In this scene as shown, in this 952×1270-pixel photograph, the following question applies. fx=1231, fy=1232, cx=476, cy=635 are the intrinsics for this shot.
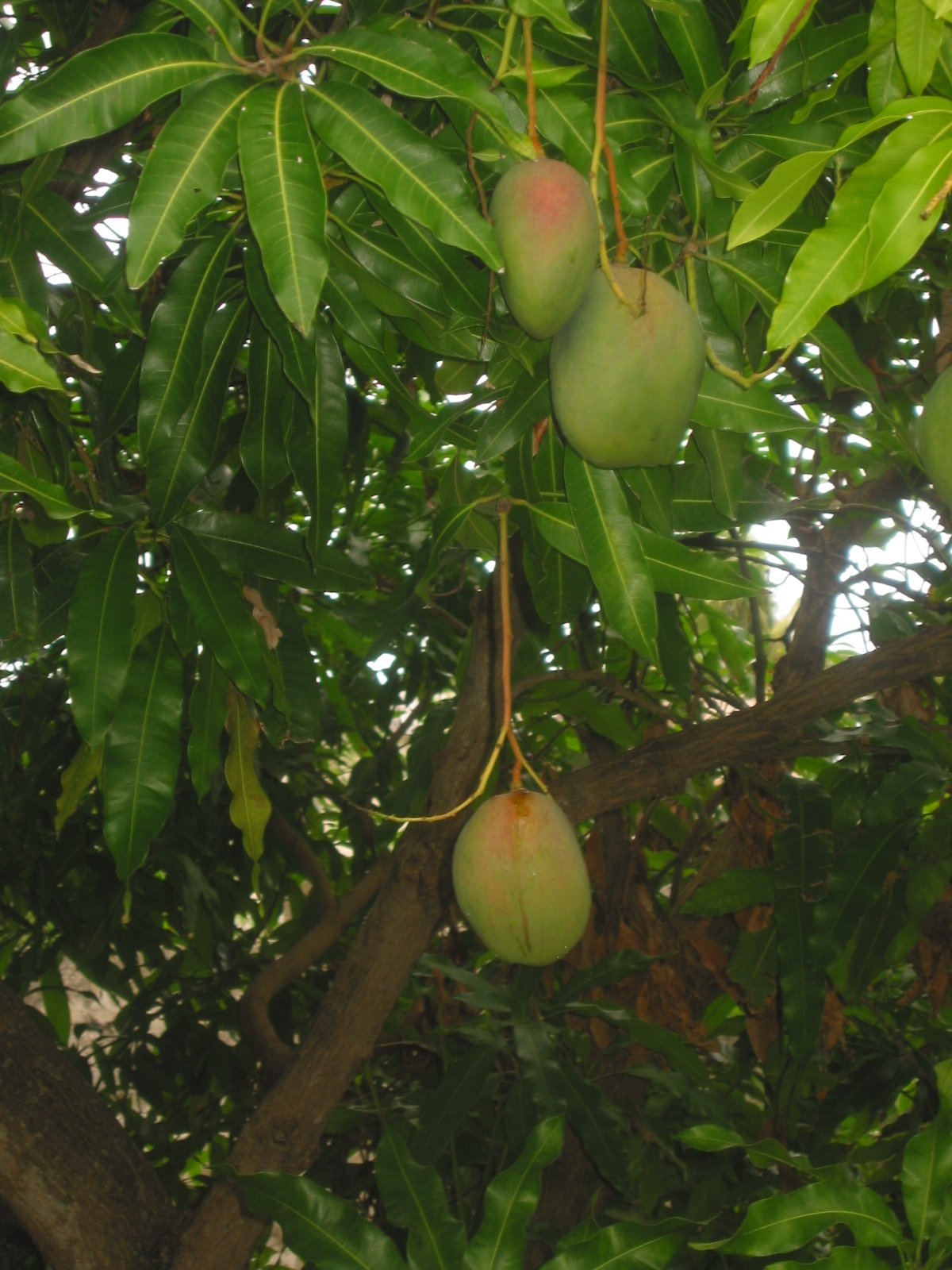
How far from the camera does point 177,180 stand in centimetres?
89

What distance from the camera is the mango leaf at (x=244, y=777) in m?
1.70

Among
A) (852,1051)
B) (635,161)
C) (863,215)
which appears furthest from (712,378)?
(852,1051)

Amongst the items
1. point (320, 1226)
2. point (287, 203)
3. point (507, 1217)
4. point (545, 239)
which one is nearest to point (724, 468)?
point (545, 239)

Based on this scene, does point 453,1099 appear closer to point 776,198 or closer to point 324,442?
point 324,442

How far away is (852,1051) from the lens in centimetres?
254

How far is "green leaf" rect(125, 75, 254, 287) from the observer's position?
875mm

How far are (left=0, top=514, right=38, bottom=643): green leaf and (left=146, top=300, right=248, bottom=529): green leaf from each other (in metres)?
0.24

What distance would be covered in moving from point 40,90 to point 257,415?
539 mm

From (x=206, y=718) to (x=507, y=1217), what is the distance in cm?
70

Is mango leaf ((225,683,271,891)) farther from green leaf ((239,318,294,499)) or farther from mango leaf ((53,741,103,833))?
green leaf ((239,318,294,499))

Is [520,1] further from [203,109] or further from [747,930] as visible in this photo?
[747,930]

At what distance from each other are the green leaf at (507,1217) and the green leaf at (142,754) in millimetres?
550

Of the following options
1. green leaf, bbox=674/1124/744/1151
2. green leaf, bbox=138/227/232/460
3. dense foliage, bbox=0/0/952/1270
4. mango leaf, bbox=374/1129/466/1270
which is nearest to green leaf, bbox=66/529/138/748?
dense foliage, bbox=0/0/952/1270


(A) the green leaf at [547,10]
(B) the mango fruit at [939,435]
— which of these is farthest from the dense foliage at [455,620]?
(B) the mango fruit at [939,435]
